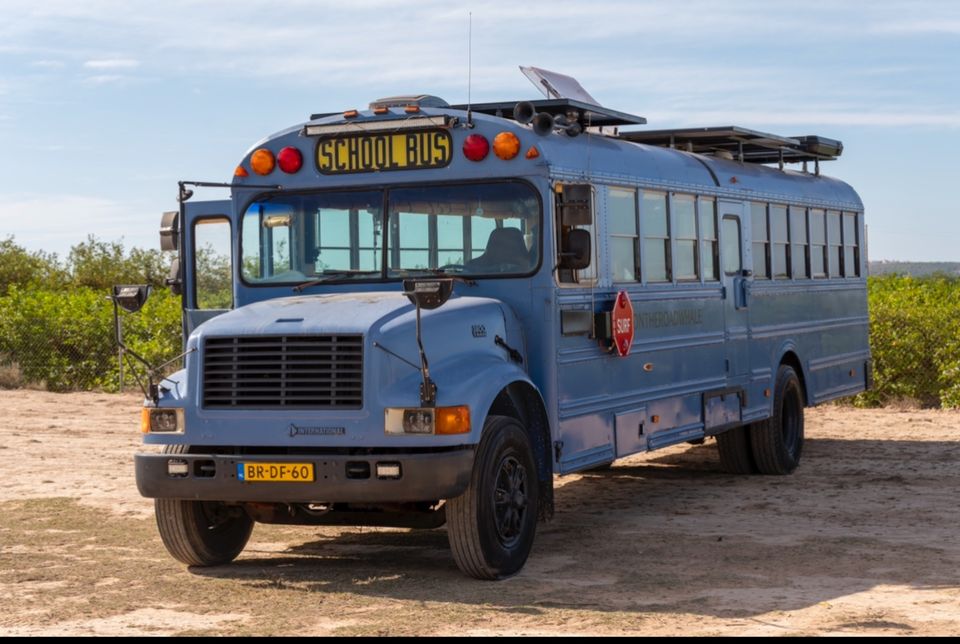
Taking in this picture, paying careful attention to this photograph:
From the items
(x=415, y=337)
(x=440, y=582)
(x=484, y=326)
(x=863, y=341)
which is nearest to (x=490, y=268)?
(x=484, y=326)

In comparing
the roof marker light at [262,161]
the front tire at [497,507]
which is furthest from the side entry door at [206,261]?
the front tire at [497,507]

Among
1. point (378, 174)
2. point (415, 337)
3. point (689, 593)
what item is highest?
point (378, 174)

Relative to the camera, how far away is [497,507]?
8.48m

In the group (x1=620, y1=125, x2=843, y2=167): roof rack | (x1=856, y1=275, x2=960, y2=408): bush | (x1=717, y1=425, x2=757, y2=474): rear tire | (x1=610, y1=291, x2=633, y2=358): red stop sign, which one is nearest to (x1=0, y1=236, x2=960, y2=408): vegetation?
(x1=856, y1=275, x2=960, y2=408): bush

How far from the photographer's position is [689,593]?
26.3 feet

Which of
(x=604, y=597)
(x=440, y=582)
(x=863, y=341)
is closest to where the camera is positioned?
(x=604, y=597)

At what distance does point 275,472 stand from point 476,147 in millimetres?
2454

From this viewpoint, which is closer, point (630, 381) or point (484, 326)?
point (484, 326)

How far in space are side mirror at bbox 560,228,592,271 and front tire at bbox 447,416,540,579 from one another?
113 cm

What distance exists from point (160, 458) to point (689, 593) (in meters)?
3.01

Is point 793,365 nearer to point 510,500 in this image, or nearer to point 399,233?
point 399,233

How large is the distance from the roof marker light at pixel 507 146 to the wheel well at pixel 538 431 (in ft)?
4.62

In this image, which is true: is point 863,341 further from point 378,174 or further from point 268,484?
point 268,484

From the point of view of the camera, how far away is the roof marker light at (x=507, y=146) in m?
9.14
